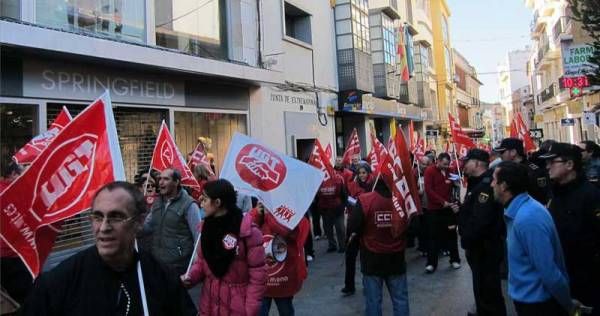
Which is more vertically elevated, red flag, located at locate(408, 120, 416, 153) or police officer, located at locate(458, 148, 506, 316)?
red flag, located at locate(408, 120, 416, 153)

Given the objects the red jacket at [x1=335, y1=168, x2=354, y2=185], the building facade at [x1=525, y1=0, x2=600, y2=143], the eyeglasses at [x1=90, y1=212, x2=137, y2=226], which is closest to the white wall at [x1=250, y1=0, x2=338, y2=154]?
the red jacket at [x1=335, y1=168, x2=354, y2=185]

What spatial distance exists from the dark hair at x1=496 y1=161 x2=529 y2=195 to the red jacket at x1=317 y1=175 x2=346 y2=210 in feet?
20.1

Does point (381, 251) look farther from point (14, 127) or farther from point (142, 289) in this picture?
point (14, 127)

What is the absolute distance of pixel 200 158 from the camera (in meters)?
8.84

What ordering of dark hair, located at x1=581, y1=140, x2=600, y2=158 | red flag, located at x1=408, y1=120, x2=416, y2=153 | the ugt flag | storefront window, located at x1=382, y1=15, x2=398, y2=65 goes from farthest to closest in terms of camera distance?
storefront window, located at x1=382, y1=15, x2=398, y2=65 < red flag, located at x1=408, y1=120, x2=416, y2=153 < dark hair, located at x1=581, y1=140, x2=600, y2=158 < the ugt flag

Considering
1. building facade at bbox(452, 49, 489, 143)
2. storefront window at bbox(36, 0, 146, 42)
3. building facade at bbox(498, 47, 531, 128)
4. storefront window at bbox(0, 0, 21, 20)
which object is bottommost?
storefront window at bbox(0, 0, 21, 20)

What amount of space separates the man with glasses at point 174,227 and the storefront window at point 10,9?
532cm

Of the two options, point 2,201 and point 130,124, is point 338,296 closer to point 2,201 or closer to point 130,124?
point 2,201

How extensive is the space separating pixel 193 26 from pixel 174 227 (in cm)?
875

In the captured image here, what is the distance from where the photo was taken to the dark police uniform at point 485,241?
484 centimetres

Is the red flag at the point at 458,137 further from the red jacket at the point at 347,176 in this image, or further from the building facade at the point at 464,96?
the building facade at the point at 464,96

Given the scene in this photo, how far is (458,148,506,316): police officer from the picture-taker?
4840 millimetres

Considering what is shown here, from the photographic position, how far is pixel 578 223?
3961 millimetres

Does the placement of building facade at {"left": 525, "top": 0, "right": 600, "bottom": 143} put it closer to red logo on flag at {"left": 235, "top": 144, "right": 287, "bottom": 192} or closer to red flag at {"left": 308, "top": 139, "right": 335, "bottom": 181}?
red flag at {"left": 308, "top": 139, "right": 335, "bottom": 181}
